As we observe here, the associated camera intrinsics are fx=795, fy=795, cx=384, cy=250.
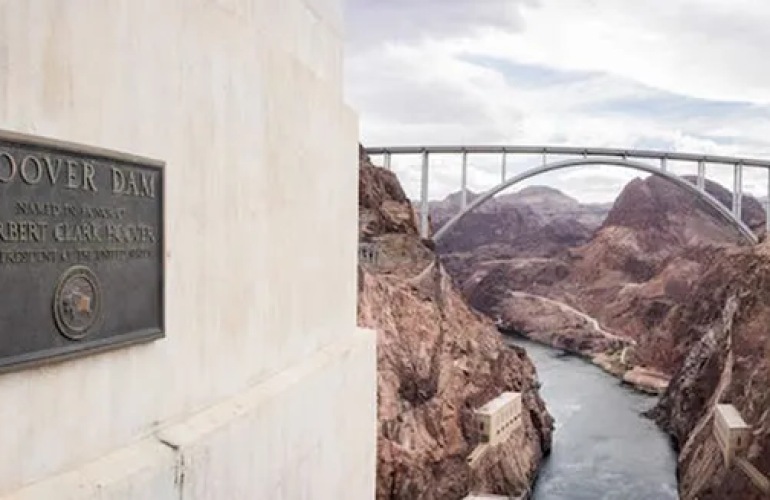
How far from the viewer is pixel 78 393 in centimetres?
233

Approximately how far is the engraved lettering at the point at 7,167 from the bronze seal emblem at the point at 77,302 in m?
0.35

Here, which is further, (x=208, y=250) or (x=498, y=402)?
(x=498, y=402)

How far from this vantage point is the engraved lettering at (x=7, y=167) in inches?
83.5

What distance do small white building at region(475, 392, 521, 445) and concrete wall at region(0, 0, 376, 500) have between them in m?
20.1

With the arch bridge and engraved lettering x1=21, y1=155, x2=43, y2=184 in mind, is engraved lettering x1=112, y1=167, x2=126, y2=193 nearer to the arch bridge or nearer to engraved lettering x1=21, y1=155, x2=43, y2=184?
engraved lettering x1=21, y1=155, x2=43, y2=184

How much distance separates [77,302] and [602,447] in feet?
94.5

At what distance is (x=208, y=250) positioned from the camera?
3.01 metres

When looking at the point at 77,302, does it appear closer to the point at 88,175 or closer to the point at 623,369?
the point at 88,175

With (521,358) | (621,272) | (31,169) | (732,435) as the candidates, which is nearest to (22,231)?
(31,169)

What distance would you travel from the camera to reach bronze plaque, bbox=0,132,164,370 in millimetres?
2162

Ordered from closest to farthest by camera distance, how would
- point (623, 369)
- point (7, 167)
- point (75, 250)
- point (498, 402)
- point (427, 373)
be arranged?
point (7, 167) → point (75, 250) → point (427, 373) → point (498, 402) → point (623, 369)

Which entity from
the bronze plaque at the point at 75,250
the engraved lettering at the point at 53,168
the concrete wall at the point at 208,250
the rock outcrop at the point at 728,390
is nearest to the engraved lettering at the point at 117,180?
the bronze plaque at the point at 75,250

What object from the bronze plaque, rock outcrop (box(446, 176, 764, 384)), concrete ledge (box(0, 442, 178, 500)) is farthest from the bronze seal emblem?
rock outcrop (box(446, 176, 764, 384))

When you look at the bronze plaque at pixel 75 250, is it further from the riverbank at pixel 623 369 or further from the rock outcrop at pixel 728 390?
the riverbank at pixel 623 369
